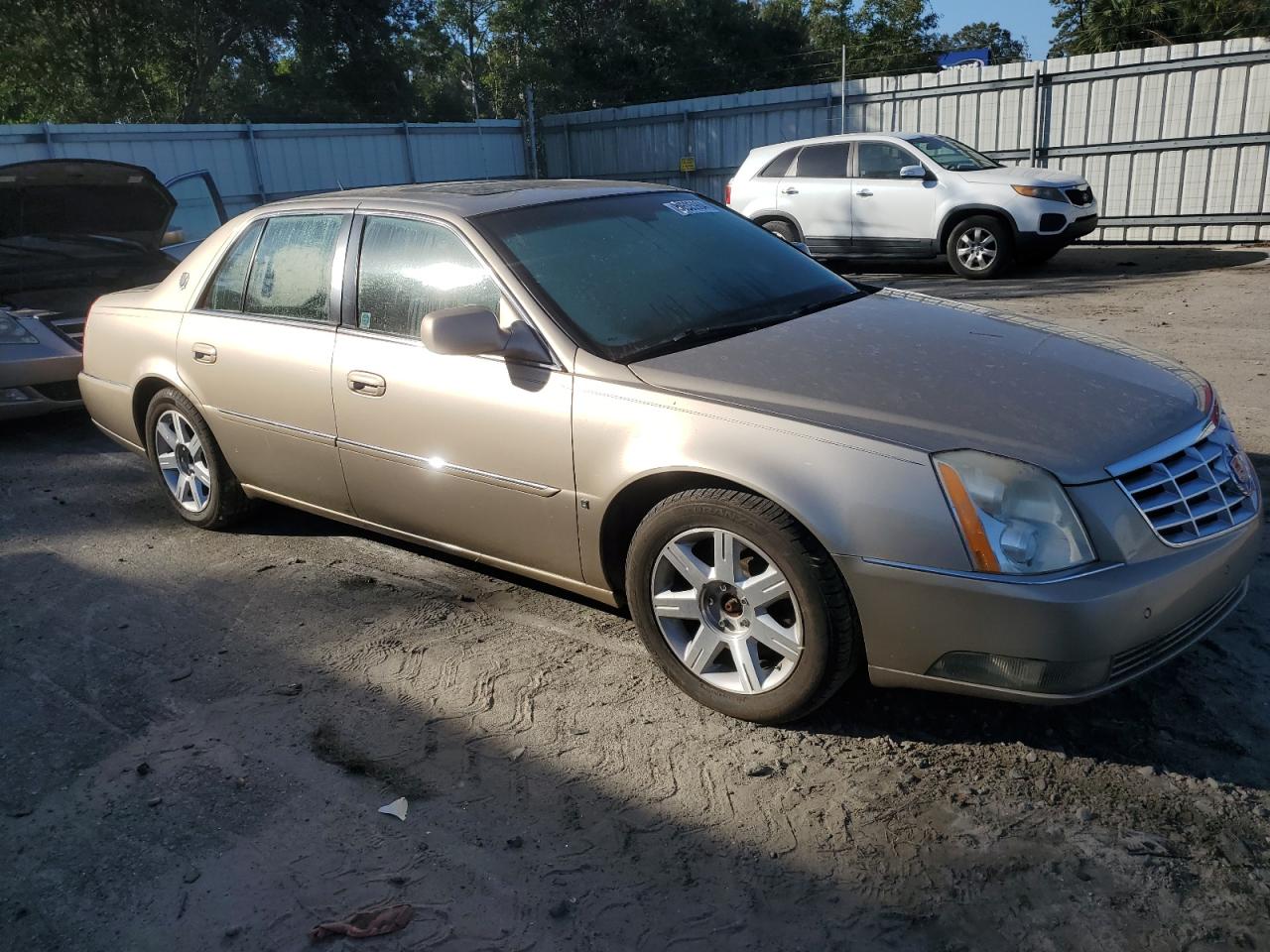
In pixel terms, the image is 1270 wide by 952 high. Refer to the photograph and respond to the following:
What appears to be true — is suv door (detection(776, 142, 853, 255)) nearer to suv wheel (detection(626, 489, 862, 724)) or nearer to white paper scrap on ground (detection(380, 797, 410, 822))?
suv wheel (detection(626, 489, 862, 724))

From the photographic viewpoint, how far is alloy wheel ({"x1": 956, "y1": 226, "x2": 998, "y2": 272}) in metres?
11.9

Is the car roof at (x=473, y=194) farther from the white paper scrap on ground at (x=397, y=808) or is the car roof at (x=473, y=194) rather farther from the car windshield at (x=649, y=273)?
the white paper scrap on ground at (x=397, y=808)

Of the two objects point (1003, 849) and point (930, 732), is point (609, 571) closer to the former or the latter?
point (930, 732)

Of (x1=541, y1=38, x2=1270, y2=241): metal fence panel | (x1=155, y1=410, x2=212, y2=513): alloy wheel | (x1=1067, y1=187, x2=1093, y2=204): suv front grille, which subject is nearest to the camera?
(x1=155, y1=410, x2=212, y2=513): alloy wheel

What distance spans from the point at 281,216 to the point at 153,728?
7.74 ft

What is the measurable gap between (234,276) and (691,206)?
83.4 inches

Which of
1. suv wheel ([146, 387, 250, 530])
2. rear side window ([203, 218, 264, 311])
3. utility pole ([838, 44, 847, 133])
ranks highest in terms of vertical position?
utility pole ([838, 44, 847, 133])

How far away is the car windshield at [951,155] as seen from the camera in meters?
12.1

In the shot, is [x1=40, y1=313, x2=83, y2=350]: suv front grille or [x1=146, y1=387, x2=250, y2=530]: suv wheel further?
[x1=40, y1=313, x2=83, y2=350]: suv front grille

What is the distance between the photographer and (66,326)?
6.99 metres

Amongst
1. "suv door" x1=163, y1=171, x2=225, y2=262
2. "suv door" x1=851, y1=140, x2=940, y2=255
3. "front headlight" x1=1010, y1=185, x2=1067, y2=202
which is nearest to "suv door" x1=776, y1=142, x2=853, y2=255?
"suv door" x1=851, y1=140, x2=940, y2=255

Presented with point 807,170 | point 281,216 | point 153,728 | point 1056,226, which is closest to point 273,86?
point 807,170

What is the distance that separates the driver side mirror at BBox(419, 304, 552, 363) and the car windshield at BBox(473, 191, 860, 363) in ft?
0.45

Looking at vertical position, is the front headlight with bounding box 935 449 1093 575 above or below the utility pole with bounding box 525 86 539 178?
below
